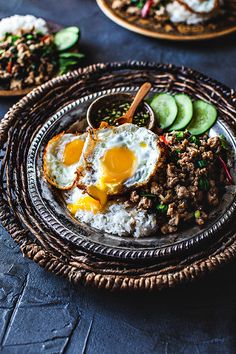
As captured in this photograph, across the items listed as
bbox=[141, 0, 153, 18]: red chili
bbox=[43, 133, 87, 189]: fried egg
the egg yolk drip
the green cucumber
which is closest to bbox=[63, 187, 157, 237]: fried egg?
the egg yolk drip

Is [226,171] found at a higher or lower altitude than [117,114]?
higher

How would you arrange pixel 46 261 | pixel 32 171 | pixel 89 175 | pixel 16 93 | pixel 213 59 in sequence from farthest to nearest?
1. pixel 213 59
2. pixel 16 93
3. pixel 32 171
4. pixel 89 175
5. pixel 46 261

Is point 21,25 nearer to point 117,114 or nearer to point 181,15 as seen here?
point 181,15

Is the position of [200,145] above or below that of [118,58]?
above

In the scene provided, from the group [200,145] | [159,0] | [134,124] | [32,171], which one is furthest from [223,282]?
[159,0]

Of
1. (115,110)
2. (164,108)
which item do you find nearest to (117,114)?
(115,110)

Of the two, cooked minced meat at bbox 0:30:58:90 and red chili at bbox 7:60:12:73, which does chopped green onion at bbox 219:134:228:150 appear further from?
red chili at bbox 7:60:12:73

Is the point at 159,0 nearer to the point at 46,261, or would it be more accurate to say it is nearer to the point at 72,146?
the point at 72,146
